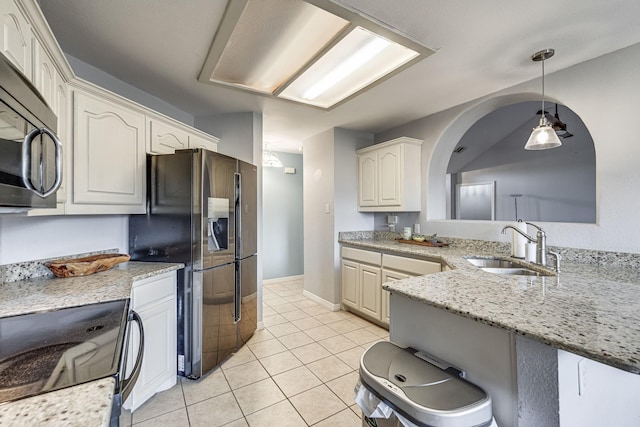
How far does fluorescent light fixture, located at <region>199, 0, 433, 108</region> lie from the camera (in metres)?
1.51

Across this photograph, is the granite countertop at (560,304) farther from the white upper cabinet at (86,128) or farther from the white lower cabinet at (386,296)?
the white upper cabinet at (86,128)

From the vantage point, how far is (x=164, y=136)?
87.5 inches

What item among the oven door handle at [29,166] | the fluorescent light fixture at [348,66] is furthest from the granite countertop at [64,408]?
the fluorescent light fixture at [348,66]

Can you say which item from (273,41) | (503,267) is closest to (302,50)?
(273,41)

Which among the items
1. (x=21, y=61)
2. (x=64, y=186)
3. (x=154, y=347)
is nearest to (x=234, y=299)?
(x=154, y=347)

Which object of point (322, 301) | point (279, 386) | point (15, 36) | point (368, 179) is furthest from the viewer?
point (322, 301)

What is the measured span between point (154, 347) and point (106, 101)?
5.43ft

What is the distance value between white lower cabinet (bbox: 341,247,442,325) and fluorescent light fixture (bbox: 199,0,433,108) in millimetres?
1673

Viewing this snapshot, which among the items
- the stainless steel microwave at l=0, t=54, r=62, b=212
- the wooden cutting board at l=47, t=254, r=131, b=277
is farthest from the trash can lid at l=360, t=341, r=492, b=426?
the wooden cutting board at l=47, t=254, r=131, b=277

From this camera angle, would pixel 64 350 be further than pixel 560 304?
No

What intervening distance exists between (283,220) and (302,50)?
3.40 m

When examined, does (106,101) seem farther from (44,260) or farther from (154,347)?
(154,347)

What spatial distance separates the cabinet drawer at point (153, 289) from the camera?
→ 5.30 ft

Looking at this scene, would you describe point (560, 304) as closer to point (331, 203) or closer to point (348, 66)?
point (348, 66)
